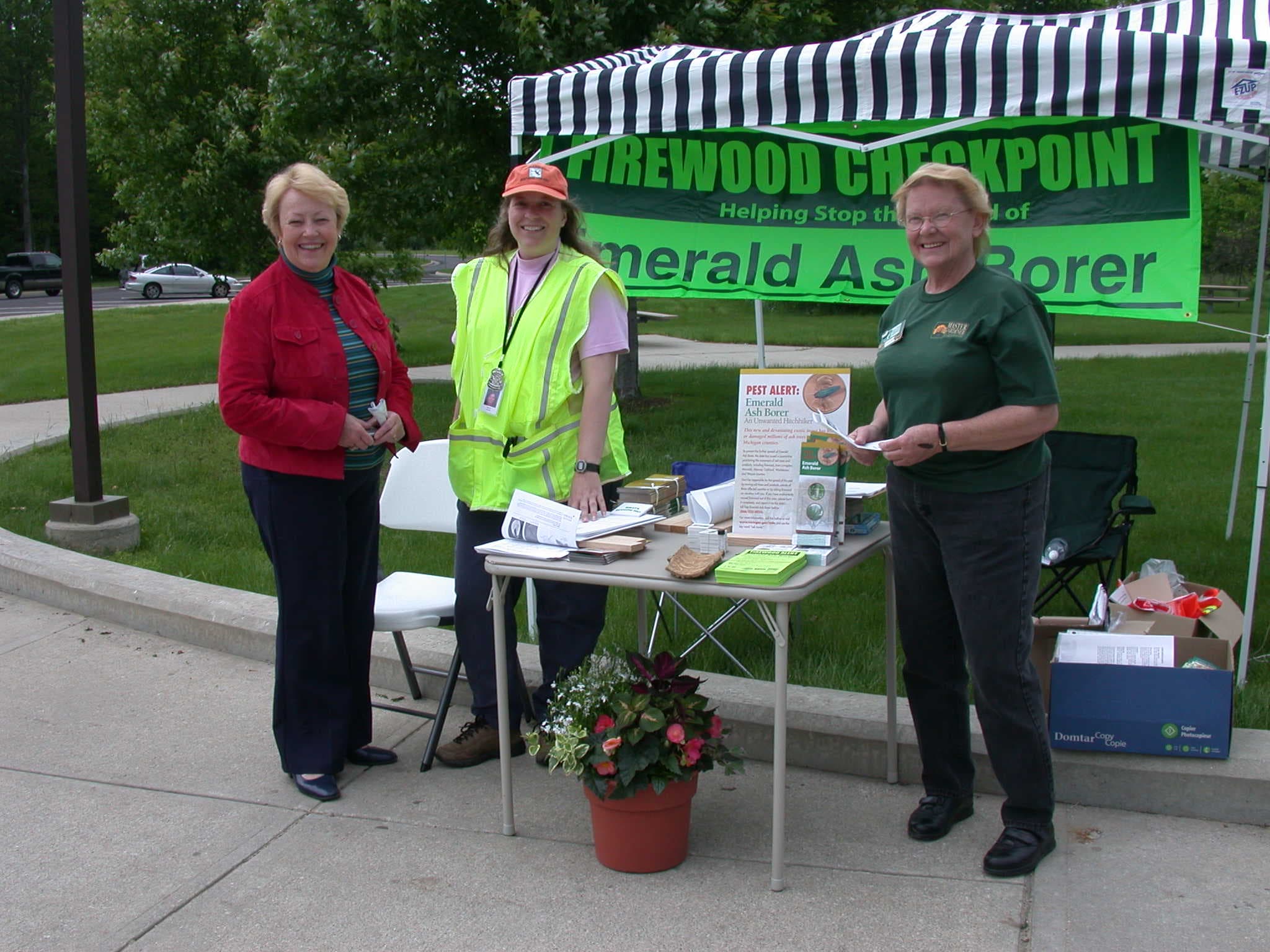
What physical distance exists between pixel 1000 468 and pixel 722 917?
134 centimetres

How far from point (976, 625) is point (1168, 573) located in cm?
167

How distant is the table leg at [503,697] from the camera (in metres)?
3.37

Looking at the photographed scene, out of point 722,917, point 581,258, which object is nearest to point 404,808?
point 722,917

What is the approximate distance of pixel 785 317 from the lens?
86.7 feet

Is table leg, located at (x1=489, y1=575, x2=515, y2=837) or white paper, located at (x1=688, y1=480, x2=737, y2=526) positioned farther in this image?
Result: white paper, located at (x1=688, y1=480, x2=737, y2=526)

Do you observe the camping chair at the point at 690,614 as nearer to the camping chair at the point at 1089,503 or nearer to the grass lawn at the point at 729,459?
the grass lawn at the point at 729,459

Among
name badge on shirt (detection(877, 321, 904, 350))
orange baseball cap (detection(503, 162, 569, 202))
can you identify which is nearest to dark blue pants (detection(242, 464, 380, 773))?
orange baseball cap (detection(503, 162, 569, 202))

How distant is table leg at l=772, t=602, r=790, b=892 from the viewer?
293 cm

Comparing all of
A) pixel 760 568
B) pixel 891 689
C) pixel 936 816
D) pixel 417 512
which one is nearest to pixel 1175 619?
pixel 891 689

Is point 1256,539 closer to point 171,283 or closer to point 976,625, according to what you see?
point 976,625

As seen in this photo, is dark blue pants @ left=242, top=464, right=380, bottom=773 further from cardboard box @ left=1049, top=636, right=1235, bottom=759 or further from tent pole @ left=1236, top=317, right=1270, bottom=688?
tent pole @ left=1236, top=317, right=1270, bottom=688

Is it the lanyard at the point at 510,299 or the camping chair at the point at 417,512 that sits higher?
the lanyard at the point at 510,299

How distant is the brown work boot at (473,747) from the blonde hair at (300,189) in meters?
1.73

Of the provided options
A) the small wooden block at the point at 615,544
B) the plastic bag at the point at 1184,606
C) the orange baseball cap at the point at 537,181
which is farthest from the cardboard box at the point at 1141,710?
the orange baseball cap at the point at 537,181
